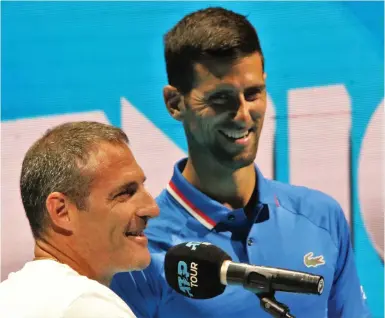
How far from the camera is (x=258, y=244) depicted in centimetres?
257

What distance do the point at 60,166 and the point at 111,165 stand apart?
0.12 m

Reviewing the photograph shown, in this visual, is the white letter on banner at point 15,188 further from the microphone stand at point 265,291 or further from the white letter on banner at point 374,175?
the microphone stand at point 265,291

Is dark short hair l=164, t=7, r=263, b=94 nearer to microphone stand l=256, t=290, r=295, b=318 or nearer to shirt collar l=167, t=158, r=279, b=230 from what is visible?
shirt collar l=167, t=158, r=279, b=230

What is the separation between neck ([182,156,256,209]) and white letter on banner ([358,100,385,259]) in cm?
44

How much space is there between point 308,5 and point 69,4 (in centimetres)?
89

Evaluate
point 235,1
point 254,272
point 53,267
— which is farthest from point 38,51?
point 254,272

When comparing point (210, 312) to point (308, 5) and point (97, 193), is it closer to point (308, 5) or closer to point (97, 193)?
point (97, 193)

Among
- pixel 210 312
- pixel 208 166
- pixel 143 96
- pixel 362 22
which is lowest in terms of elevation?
pixel 210 312

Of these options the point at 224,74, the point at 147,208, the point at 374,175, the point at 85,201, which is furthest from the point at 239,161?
the point at 85,201

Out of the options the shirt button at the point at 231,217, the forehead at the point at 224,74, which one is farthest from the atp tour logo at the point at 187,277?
the forehead at the point at 224,74

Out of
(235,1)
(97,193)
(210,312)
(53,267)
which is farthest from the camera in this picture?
(235,1)

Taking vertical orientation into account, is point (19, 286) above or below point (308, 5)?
below

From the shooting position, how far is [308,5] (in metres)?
2.77

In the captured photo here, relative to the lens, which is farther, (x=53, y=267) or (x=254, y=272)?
(x=53, y=267)
